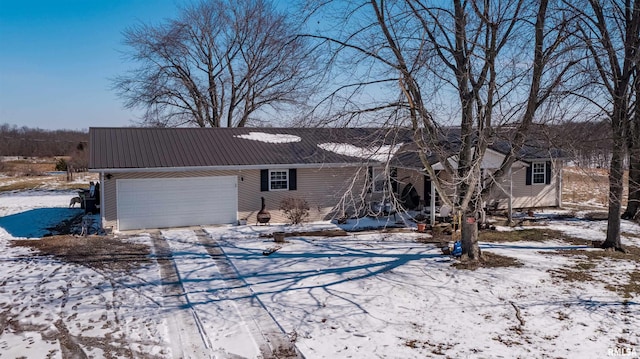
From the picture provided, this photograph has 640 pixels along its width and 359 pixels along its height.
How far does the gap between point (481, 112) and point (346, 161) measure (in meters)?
7.51

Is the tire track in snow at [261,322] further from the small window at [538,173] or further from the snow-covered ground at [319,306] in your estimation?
the small window at [538,173]

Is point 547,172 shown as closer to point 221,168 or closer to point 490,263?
point 490,263

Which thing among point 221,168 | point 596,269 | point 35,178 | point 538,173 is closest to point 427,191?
point 538,173

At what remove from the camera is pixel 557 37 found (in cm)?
923

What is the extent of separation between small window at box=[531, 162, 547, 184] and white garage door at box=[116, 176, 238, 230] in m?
12.4

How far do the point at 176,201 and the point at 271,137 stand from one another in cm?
499

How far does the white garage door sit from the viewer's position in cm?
1409

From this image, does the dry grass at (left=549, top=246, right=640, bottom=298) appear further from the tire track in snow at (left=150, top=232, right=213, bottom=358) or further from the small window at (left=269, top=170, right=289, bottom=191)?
the small window at (left=269, top=170, right=289, bottom=191)

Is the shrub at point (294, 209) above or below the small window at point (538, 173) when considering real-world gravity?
below

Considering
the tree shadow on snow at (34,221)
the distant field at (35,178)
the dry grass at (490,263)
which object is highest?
the distant field at (35,178)

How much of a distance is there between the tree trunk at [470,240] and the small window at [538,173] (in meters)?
10.3

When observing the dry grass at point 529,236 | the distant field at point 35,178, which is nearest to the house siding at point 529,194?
the dry grass at point 529,236

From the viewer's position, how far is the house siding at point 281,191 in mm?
14222

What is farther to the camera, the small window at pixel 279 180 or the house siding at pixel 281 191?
the small window at pixel 279 180
